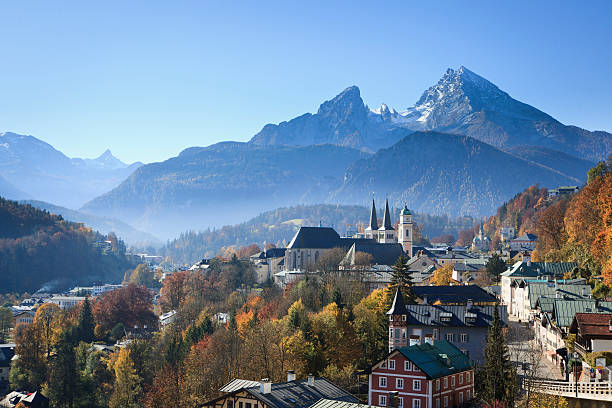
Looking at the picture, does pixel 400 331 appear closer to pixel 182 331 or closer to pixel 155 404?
pixel 155 404

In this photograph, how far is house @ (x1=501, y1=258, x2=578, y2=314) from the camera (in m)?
91.6

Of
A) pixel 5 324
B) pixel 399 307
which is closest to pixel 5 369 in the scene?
pixel 5 324

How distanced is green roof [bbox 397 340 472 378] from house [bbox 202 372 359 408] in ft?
17.6

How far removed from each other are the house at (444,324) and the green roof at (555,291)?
5.25 m

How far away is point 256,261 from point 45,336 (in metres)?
65.4

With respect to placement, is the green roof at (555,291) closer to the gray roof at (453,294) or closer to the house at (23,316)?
the gray roof at (453,294)

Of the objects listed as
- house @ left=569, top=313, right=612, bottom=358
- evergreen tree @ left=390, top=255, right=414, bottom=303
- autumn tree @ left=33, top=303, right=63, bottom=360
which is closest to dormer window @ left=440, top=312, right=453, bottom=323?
evergreen tree @ left=390, top=255, right=414, bottom=303

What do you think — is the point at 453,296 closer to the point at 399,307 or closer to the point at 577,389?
the point at 399,307

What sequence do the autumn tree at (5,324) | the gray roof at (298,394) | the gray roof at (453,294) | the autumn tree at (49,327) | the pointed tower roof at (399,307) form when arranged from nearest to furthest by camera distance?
1. the gray roof at (298,394)
2. the pointed tower roof at (399,307)
3. the gray roof at (453,294)
4. the autumn tree at (49,327)
5. the autumn tree at (5,324)

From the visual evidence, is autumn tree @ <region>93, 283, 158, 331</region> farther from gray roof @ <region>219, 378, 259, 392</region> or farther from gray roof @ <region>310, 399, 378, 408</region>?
gray roof @ <region>310, 399, 378, 408</region>

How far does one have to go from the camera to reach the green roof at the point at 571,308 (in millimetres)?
64750

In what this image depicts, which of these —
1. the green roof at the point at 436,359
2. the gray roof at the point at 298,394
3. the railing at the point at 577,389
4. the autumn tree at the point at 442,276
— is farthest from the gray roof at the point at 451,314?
the autumn tree at the point at 442,276

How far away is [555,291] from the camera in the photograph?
75.8 meters

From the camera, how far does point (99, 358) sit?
108562mm
